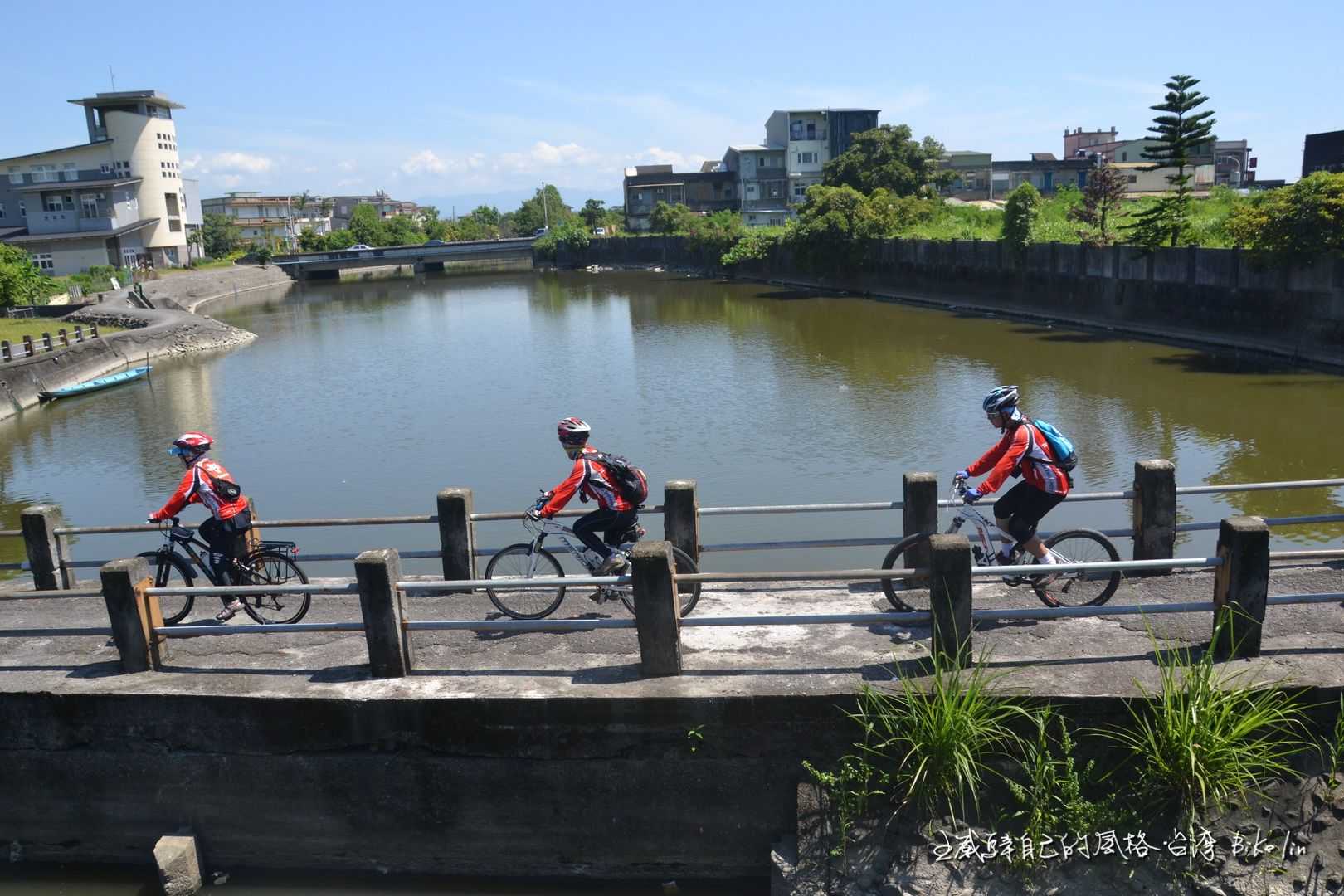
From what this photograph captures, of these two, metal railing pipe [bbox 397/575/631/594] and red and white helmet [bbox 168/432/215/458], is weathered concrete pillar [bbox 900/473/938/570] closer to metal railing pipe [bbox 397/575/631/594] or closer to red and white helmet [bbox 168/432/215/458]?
metal railing pipe [bbox 397/575/631/594]

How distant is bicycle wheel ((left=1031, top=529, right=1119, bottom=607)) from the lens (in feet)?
25.4

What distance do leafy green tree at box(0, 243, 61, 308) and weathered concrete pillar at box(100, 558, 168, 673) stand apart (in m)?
36.0

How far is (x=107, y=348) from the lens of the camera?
36.9 meters

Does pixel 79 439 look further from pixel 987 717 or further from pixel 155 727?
pixel 987 717

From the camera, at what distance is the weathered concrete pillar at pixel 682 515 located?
8883 millimetres

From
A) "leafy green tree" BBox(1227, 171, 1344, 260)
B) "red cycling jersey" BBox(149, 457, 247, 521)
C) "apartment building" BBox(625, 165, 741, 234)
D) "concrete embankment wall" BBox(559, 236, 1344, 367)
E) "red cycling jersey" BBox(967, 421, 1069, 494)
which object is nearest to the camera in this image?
"red cycling jersey" BBox(967, 421, 1069, 494)

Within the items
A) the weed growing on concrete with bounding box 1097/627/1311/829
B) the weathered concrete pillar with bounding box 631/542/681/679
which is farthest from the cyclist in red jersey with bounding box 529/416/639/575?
the weed growing on concrete with bounding box 1097/627/1311/829

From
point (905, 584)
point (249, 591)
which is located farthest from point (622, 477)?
point (249, 591)

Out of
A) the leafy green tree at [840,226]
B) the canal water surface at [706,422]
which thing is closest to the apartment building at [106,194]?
the canal water surface at [706,422]

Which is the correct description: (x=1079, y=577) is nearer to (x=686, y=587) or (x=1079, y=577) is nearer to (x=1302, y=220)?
(x=686, y=587)

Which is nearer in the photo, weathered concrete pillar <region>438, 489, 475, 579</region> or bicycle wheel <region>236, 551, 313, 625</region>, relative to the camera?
bicycle wheel <region>236, 551, 313, 625</region>

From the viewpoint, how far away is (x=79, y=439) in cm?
2539

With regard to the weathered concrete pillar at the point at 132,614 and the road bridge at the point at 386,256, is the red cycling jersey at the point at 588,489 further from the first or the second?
the road bridge at the point at 386,256

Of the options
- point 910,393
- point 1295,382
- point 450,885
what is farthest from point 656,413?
point 450,885
